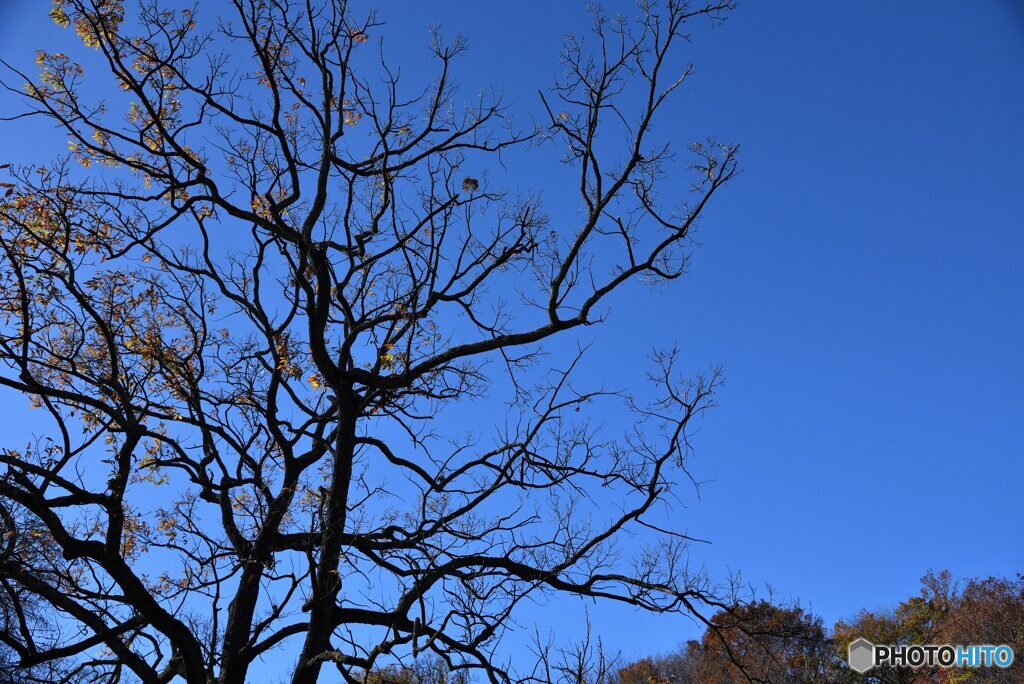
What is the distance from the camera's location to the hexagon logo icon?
29.6m

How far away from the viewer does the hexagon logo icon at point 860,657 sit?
97.2 feet

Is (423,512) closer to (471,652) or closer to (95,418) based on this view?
(471,652)

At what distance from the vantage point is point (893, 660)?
99.5ft

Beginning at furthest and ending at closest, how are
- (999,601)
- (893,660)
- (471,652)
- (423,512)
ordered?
(999,601) < (893,660) < (423,512) < (471,652)

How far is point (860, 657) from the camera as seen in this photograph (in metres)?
31.2

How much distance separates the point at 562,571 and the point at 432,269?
383 cm

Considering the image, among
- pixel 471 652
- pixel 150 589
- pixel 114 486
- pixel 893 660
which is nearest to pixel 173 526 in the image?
pixel 150 589
